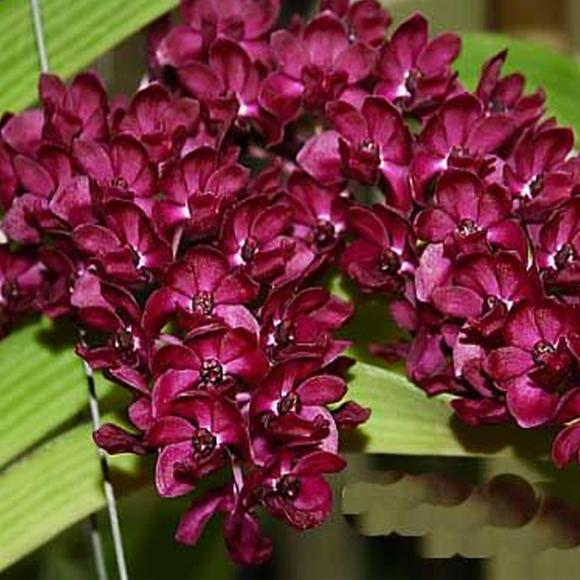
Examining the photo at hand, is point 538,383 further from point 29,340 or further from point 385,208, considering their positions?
point 29,340

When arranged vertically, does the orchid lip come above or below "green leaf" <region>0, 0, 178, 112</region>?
below

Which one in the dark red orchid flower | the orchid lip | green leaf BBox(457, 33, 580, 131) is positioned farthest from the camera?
green leaf BBox(457, 33, 580, 131)

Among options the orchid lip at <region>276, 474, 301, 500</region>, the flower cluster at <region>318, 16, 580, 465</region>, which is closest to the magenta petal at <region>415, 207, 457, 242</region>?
the flower cluster at <region>318, 16, 580, 465</region>

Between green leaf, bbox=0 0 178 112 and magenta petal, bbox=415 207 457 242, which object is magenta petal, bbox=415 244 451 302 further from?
green leaf, bbox=0 0 178 112

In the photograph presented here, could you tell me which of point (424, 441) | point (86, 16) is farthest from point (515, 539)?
point (86, 16)

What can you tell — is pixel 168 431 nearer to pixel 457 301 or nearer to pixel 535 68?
pixel 457 301

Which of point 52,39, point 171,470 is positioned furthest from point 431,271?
point 52,39
